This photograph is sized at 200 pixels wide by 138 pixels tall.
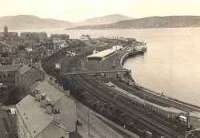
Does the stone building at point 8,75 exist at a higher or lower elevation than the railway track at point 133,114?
higher

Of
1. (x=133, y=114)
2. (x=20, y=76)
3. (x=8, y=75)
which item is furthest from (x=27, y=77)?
(x=133, y=114)

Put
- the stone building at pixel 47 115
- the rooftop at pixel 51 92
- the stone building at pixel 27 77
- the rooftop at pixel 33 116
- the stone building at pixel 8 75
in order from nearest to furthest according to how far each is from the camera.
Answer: the stone building at pixel 47 115
the rooftop at pixel 33 116
the rooftop at pixel 51 92
the stone building at pixel 27 77
the stone building at pixel 8 75

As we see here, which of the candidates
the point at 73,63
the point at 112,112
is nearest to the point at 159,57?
the point at 73,63

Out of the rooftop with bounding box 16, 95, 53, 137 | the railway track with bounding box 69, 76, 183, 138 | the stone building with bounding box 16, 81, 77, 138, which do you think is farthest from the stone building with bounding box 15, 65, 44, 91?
the rooftop with bounding box 16, 95, 53, 137

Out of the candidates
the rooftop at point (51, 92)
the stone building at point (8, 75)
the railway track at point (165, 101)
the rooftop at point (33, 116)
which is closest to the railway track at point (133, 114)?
the railway track at point (165, 101)

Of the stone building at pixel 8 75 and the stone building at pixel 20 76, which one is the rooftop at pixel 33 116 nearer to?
the stone building at pixel 20 76

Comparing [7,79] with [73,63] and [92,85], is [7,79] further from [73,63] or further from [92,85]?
[73,63]

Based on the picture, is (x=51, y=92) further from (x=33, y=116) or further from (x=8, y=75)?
(x=8, y=75)

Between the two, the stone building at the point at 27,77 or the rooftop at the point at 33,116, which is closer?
the rooftop at the point at 33,116
